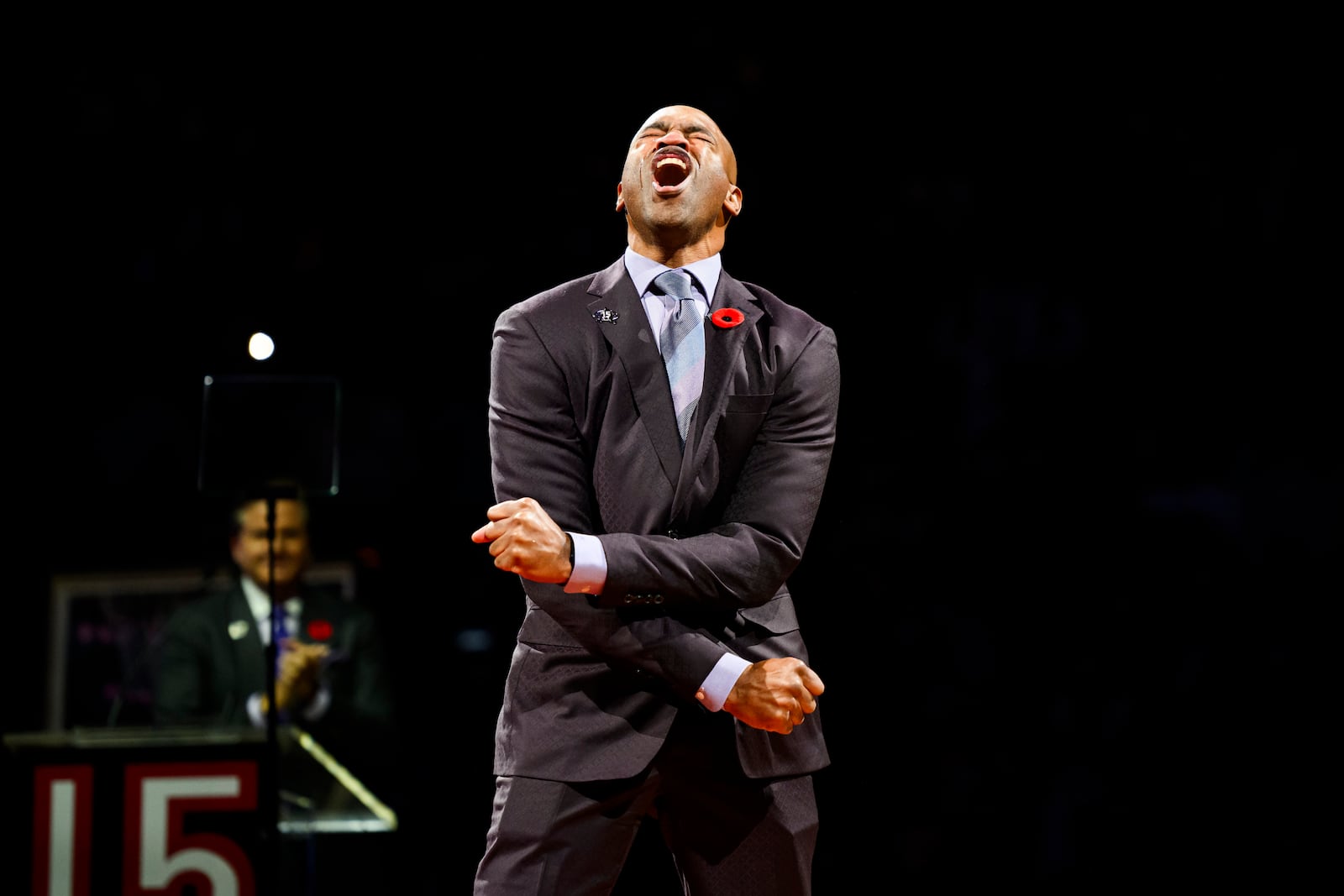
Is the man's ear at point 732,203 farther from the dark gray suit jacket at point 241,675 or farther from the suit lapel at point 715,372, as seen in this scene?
the dark gray suit jacket at point 241,675

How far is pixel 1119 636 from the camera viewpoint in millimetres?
4113

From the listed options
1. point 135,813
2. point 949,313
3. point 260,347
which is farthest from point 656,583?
point 949,313

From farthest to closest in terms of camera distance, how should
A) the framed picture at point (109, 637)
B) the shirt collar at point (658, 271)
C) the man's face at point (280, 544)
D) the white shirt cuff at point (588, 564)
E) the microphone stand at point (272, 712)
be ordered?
the framed picture at point (109, 637) < the man's face at point (280, 544) < the microphone stand at point (272, 712) < the shirt collar at point (658, 271) < the white shirt cuff at point (588, 564)

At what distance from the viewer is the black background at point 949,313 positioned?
3.97 meters

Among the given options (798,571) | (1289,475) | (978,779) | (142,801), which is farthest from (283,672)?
(1289,475)

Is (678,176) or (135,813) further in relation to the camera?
(135,813)

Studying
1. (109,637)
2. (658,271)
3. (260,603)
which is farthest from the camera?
(109,637)

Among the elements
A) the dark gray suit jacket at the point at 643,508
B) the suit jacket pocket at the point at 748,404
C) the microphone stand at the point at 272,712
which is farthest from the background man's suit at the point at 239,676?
the suit jacket pocket at the point at 748,404

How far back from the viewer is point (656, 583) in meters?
1.76

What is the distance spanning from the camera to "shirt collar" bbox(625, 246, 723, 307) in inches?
79.0

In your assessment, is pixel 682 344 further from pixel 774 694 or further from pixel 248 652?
pixel 248 652

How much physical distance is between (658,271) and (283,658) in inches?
101

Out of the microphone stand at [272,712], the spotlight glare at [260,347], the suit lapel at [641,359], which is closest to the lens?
the suit lapel at [641,359]

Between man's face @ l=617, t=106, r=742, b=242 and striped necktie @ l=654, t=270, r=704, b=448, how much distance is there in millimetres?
84
